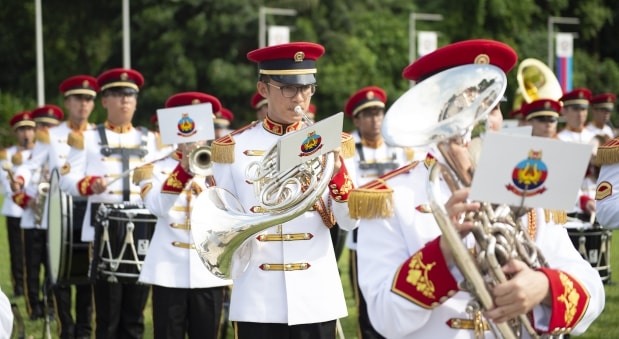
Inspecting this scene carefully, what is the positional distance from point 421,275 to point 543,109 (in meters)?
6.75

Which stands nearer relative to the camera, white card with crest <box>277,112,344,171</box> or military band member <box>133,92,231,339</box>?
white card with crest <box>277,112,344,171</box>

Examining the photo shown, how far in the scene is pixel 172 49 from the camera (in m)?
40.9

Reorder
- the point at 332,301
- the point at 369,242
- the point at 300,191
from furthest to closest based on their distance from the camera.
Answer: the point at 332,301 → the point at 300,191 → the point at 369,242

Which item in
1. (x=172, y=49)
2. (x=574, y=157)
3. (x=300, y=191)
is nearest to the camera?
(x=574, y=157)

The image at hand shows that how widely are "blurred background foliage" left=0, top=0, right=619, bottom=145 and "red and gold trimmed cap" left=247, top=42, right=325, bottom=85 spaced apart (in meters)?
34.3

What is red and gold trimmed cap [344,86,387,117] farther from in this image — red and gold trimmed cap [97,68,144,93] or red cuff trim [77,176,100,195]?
red cuff trim [77,176,100,195]

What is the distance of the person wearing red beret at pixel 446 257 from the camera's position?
3072mm

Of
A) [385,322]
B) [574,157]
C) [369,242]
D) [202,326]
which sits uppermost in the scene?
[574,157]

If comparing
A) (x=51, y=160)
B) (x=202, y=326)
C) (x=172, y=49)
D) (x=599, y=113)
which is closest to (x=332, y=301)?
(x=202, y=326)

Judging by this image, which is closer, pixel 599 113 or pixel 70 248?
pixel 70 248

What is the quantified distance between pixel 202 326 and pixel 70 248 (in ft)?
6.10

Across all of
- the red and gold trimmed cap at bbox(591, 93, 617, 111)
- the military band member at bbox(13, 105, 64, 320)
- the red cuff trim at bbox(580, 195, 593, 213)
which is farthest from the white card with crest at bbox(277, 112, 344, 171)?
the red and gold trimmed cap at bbox(591, 93, 617, 111)

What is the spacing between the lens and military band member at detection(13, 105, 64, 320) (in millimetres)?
11422

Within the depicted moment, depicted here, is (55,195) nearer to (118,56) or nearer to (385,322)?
(385,322)
